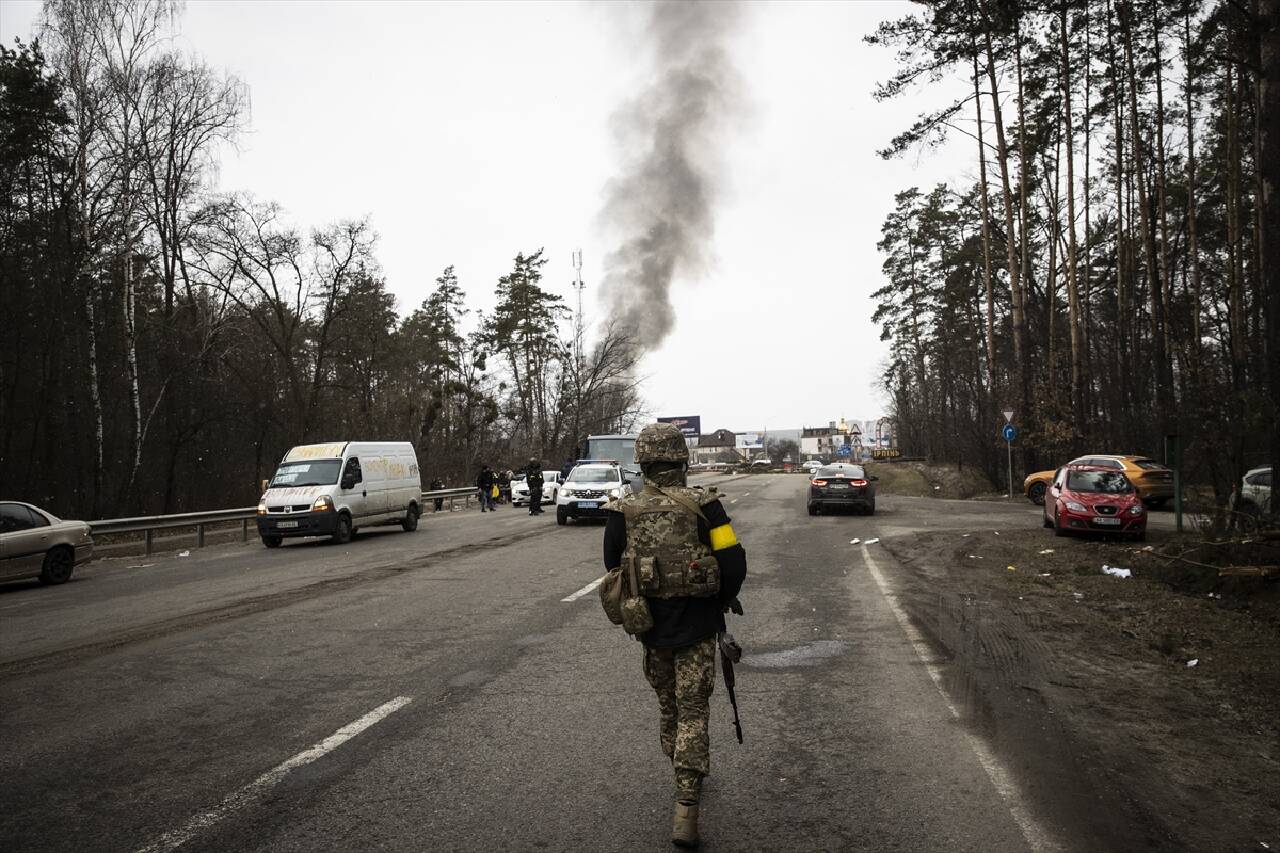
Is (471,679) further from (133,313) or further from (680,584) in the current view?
(133,313)

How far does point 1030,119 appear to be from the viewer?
88.5 ft

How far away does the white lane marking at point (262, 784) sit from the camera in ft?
11.7

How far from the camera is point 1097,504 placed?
15.9m

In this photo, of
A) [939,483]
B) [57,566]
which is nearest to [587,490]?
[57,566]

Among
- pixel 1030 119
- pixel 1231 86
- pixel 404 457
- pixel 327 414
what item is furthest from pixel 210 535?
pixel 1231 86

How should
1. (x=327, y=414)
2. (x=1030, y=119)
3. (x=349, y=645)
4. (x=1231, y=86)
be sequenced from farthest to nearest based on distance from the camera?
1. (x=327, y=414)
2. (x=1030, y=119)
3. (x=1231, y=86)
4. (x=349, y=645)

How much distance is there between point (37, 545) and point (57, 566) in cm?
56

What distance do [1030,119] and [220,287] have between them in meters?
29.8

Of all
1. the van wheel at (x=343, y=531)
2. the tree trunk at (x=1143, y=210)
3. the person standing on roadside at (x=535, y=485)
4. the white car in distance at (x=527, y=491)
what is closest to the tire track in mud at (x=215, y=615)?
the van wheel at (x=343, y=531)

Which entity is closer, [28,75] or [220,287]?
[28,75]

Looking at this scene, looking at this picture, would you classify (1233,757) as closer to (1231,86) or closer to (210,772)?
(210,772)

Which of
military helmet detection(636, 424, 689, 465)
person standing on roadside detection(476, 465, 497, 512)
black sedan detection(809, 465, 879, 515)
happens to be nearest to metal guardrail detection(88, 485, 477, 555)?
person standing on roadside detection(476, 465, 497, 512)

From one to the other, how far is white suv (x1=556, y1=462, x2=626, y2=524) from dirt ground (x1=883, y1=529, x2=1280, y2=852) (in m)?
10.0

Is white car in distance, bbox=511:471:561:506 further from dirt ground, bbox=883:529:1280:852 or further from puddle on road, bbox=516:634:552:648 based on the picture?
puddle on road, bbox=516:634:552:648
